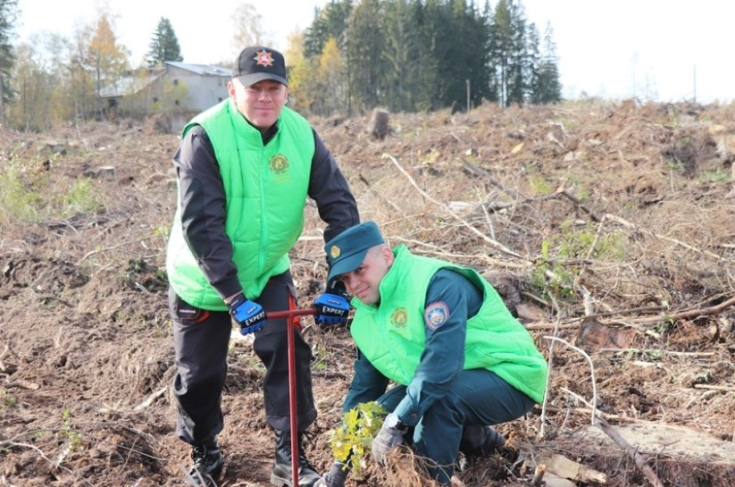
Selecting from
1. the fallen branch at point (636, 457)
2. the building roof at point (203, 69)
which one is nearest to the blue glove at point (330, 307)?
the fallen branch at point (636, 457)

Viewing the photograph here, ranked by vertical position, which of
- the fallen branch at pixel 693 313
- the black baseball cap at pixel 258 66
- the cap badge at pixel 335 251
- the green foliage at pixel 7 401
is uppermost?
the black baseball cap at pixel 258 66

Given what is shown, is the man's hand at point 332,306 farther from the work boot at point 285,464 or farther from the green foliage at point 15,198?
the green foliage at point 15,198

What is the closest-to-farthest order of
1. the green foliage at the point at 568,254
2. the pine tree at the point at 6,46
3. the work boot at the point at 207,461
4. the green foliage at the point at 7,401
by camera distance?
1. the work boot at the point at 207,461
2. the green foliage at the point at 7,401
3. the green foliage at the point at 568,254
4. the pine tree at the point at 6,46

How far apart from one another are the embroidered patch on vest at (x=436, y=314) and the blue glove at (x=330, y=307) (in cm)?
43

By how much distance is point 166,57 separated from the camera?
2906 inches

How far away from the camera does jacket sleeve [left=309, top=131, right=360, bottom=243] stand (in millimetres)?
3504

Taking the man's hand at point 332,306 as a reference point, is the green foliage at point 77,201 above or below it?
above

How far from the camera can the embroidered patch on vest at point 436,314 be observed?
2988 millimetres

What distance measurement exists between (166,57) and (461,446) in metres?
75.2

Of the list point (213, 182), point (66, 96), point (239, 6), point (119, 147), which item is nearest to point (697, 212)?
point (213, 182)

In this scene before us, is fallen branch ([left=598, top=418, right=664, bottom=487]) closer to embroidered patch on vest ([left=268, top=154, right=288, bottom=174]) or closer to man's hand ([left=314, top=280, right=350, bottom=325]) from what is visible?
man's hand ([left=314, top=280, right=350, bottom=325])

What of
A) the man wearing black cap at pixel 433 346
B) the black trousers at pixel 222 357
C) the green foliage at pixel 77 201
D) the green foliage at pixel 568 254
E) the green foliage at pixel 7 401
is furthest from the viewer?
the green foliage at pixel 77 201

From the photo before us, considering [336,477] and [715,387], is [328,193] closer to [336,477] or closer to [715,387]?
[336,477]

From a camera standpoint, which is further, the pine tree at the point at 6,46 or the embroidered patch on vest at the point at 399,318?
the pine tree at the point at 6,46
